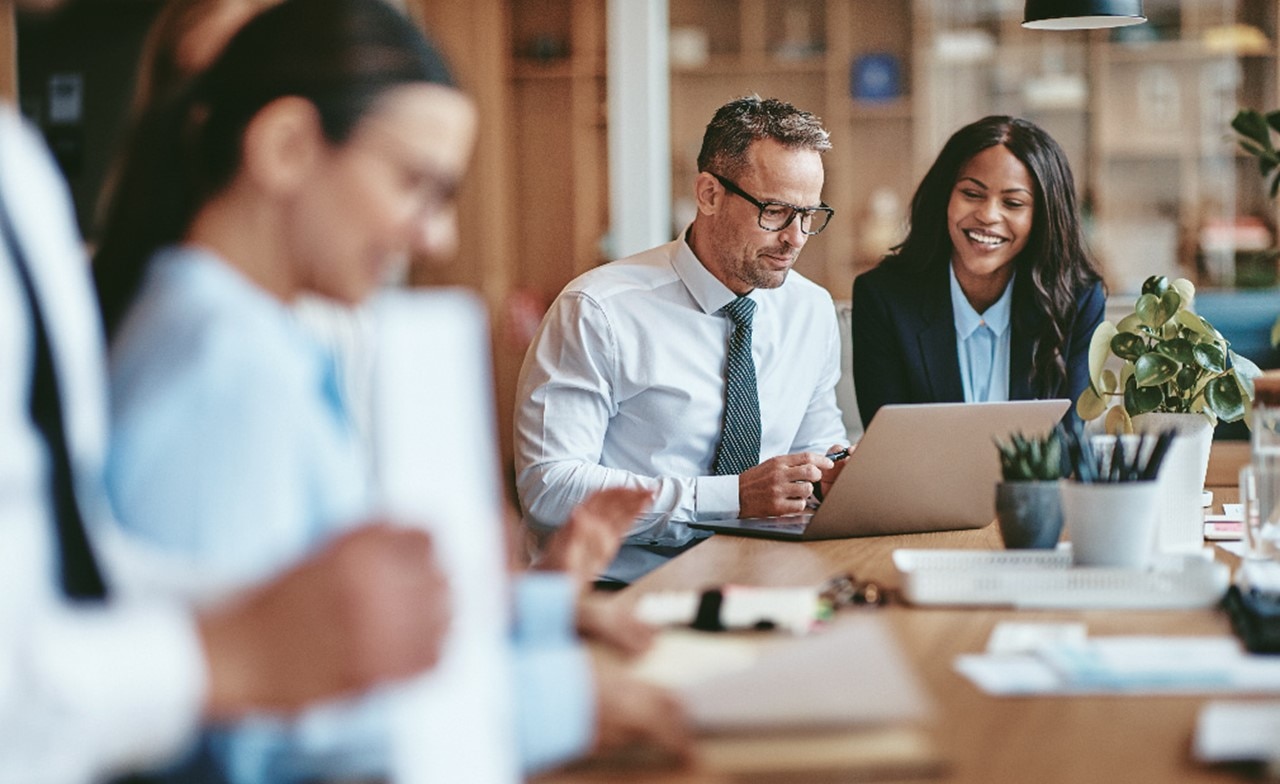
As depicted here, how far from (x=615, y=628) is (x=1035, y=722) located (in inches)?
14.6

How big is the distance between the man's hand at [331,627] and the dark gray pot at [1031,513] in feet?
3.58

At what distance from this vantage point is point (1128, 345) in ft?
6.46

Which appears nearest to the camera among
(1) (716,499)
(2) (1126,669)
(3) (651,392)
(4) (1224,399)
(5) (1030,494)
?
(2) (1126,669)

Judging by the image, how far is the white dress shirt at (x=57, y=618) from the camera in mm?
652

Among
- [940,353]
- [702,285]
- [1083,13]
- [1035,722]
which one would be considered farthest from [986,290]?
[1035,722]

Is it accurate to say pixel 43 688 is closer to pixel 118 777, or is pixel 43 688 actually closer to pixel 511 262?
pixel 118 777

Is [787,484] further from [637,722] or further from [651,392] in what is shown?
[637,722]

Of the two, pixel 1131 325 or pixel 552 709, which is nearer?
pixel 552 709

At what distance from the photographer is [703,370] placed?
8.38 feet

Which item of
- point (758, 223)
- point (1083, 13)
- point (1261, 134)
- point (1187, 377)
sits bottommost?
point (1187, 377)

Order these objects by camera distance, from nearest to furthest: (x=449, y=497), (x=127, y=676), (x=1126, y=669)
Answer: (x=127, y=676) < (x=449, y=497) < (x=1126, y=669)

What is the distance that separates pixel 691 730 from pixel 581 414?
1.49 metres

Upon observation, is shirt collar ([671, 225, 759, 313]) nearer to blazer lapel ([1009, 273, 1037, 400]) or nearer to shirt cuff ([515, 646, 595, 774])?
blazer lapel ([1009, 273, 1037, 400])

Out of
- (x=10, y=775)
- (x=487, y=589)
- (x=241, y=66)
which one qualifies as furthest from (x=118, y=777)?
(x=241, y=66)
